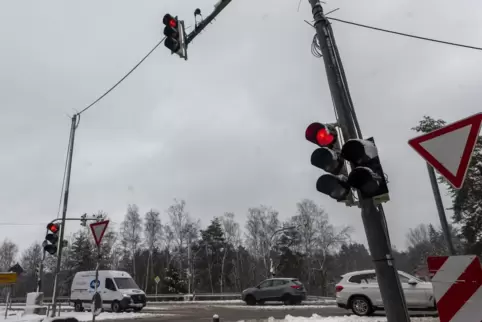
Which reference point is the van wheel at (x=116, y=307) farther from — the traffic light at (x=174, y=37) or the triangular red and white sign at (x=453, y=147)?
the triangular red and white sign at (x=453, y=147)

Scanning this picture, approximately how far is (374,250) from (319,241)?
2211 inches

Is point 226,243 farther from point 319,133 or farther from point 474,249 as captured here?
point 319,133

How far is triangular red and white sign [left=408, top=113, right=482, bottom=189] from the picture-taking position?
3771 mm

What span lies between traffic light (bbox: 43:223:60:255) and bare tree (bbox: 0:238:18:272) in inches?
3660

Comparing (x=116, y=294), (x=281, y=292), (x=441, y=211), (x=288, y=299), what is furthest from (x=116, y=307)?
(x=441, y=211)

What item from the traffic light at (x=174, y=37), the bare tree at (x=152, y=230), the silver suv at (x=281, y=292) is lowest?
the silver suv at (x=281, y=292)

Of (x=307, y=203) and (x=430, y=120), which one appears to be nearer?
(x=430, y=120)

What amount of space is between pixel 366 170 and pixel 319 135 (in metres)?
0.82

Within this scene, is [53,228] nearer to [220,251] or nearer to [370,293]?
[370,293]

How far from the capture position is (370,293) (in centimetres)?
1268

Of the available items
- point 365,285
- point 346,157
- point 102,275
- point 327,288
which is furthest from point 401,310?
point 327,288

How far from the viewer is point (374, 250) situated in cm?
409

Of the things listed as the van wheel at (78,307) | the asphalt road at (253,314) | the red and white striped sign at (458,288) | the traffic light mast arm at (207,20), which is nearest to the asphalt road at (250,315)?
the asphalt road at (253,314)

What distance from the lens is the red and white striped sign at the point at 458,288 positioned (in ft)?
11.8
